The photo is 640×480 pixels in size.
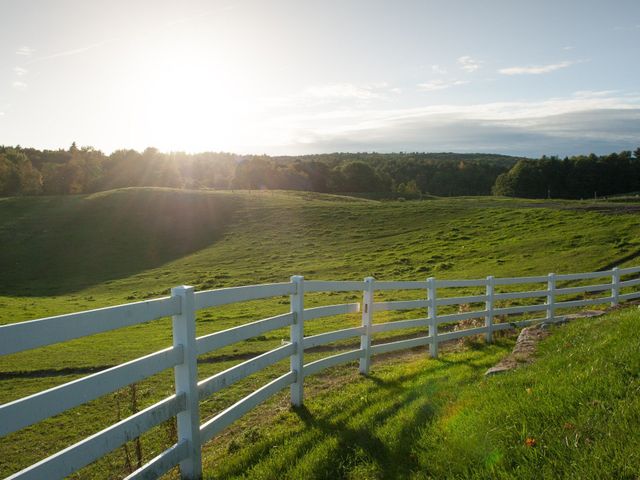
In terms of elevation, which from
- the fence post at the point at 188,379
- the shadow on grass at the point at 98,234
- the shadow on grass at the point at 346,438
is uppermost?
the fence post at the point at 188,379

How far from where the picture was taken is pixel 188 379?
5.07m

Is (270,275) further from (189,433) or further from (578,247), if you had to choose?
(189,433)

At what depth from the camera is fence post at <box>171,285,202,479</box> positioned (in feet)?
16.4

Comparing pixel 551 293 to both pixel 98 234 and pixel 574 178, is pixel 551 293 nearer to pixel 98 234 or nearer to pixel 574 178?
pixel 98 234

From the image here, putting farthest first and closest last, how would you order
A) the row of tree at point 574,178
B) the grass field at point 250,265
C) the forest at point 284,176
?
1. the row of tree at point 574,178
2. the forest at point 284,176
3. the grass field at point 250,265

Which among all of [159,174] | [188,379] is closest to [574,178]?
[159,174]

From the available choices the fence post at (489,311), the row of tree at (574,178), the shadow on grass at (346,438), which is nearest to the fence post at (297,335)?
the shadow on grass at (346,438)

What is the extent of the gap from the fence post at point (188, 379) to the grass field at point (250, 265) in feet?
1.49

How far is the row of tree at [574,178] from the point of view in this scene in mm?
113625

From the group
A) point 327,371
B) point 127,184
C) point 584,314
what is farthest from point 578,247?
point 127,184

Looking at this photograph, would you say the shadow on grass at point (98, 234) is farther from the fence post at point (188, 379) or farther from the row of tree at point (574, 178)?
the row of tree at point (574, 178)

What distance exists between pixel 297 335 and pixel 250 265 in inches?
1499

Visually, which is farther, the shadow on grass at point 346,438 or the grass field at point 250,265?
the grass field at point 250,265

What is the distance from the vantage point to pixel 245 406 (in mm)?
6496
